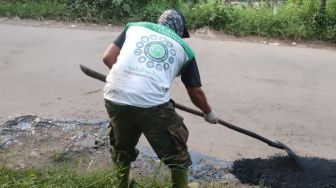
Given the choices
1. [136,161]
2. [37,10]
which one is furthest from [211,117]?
[37,10]

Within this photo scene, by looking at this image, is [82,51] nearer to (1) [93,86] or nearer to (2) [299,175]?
(1) [93,86]

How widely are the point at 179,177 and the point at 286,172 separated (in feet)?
4.40

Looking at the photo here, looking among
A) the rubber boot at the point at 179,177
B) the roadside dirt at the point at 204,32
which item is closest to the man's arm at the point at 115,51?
the rubber boot at the point at 179,177

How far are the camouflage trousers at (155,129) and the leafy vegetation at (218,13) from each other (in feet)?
17.3

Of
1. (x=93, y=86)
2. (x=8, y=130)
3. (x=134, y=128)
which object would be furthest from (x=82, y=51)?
(x=134, y=128)

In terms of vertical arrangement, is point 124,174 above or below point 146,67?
below

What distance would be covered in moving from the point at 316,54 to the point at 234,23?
1560mm

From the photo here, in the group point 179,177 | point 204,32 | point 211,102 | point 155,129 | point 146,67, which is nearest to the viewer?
point 146,67

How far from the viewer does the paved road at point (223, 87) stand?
5402 millimetres

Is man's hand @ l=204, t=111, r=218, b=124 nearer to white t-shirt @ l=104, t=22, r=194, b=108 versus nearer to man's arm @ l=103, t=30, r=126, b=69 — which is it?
white t-shirt @ l=104, t=22, r=194, b=108

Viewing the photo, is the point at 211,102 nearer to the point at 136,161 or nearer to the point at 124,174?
the point at 136,161

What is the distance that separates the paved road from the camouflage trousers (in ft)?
4.38

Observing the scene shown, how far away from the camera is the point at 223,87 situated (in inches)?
259

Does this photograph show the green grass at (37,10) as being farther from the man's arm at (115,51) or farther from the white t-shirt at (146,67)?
the white t-shirt at (146,67)
